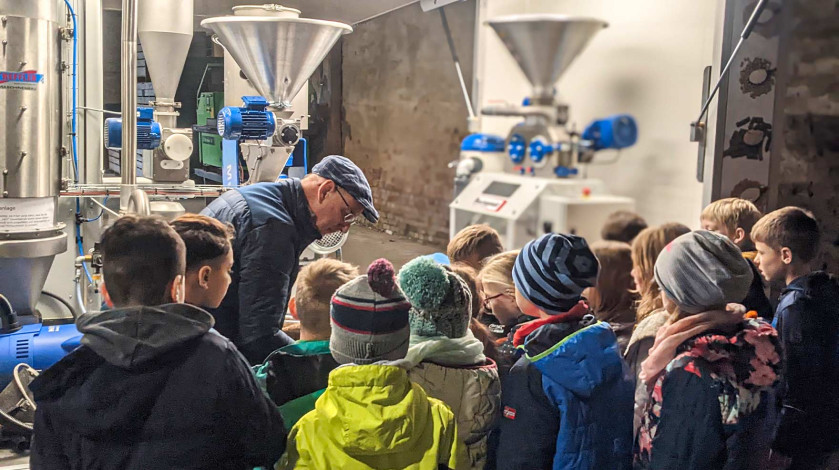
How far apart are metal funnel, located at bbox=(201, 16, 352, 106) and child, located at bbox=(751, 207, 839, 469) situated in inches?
53.0

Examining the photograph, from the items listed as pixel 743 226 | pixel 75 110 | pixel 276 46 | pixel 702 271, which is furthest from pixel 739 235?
pixel 75 110

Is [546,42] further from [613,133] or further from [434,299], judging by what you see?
[434,299]

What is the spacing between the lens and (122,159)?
7.36 feet

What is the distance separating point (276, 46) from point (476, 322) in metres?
0.86

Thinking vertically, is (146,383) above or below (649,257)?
below

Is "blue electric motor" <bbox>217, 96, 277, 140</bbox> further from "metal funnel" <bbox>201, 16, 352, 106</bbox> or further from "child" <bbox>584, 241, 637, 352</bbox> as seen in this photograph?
"child" <bbox>584, 241, 637, 352</bbox>

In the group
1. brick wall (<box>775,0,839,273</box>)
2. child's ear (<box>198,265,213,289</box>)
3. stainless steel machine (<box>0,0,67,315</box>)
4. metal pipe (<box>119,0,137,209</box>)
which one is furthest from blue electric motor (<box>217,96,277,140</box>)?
brick wall (<box>775,0,839,273</box>)

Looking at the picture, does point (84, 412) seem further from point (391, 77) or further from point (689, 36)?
point (689, 36)

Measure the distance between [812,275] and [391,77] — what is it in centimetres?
134

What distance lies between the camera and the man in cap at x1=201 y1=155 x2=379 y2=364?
1.90 meters

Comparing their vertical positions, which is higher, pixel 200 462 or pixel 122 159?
pixel 122 159

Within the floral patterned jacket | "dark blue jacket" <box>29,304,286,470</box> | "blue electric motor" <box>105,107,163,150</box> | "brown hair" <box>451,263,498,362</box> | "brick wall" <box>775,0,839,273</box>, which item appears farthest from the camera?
"blue electric motor" <box>105,107,163,150</box>

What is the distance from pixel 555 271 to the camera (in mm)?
1623

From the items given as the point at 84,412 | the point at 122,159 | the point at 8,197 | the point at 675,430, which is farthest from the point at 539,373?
the point at 8,197
